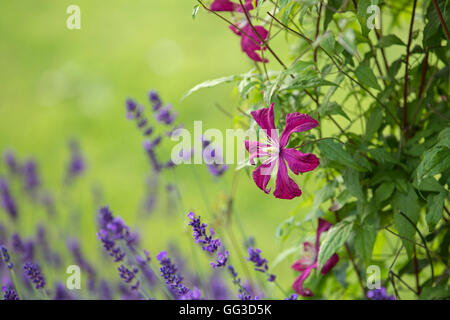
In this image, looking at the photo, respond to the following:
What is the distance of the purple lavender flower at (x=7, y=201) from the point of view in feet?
4.35

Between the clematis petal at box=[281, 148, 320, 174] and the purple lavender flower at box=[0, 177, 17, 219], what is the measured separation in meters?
0.86

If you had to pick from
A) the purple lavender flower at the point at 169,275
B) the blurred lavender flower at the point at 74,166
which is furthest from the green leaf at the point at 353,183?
the blurred lavender flower at the point at 74,166

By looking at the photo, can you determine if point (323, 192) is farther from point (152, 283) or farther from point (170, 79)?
point (170, 79)

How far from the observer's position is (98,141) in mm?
2674

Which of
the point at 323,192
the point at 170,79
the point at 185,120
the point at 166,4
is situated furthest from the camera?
the point at 166,4

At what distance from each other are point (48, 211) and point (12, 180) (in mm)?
129

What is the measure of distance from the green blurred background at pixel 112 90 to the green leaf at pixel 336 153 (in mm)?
1262

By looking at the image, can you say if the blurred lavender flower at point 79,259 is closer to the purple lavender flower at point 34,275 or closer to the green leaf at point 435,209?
the purple lavender flower at point 34,275

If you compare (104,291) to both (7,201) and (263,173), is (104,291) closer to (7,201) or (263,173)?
(7,201)

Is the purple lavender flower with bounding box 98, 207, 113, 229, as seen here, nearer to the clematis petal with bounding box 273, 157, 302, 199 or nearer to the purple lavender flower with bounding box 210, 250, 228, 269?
the purple lavender flower with bounding box 210, 250, 228, 269

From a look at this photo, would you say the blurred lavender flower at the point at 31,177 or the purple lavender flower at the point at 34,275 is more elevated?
the blurred lavender flower at the point at 31,177

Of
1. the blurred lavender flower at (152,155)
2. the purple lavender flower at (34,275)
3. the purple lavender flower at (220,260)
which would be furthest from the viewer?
the blurred lavender flower at (152,155)
